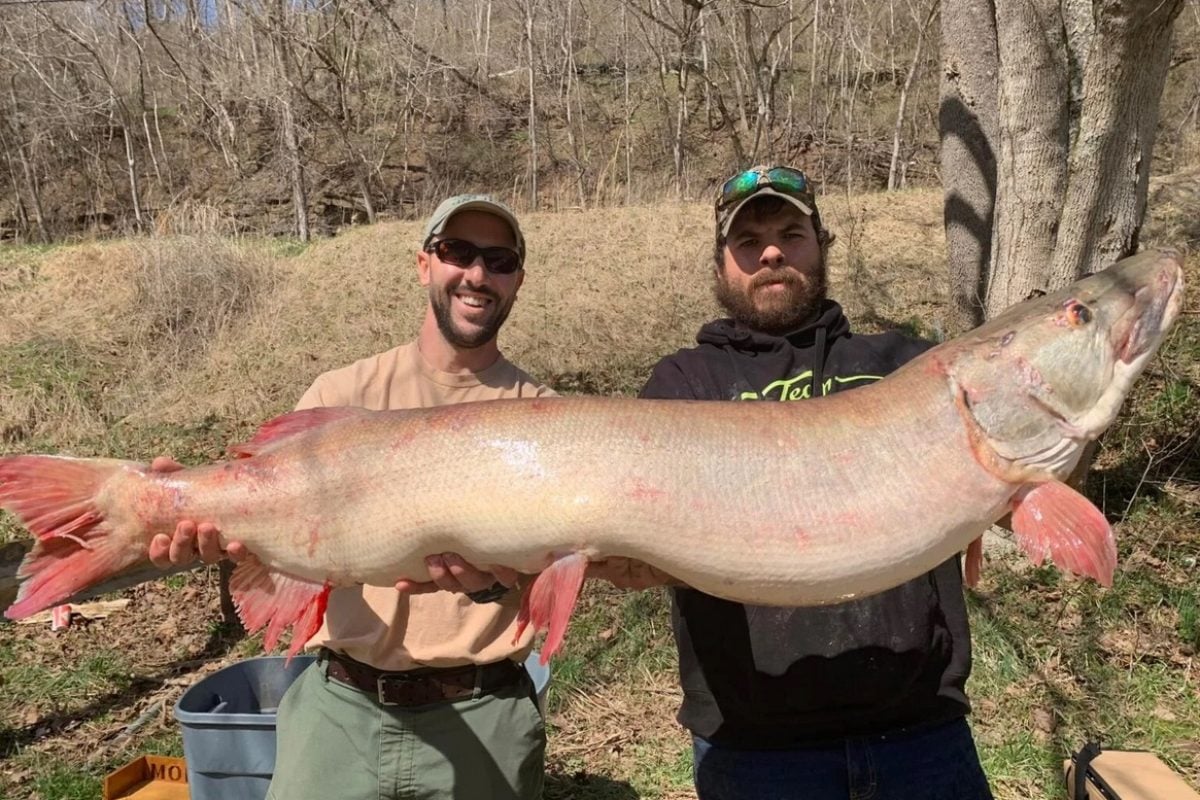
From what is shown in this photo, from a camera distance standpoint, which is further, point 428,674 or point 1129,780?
point 1129,780

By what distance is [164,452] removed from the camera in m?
8.63

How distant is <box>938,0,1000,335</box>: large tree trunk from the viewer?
6441 mm

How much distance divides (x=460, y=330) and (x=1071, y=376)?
191 centimetres

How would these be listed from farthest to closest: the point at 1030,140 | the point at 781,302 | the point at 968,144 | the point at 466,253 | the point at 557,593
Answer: the point at 968,144 → the point at 1030,140 → the point at 466,253 → the point at 781,302 → the point at 557,593

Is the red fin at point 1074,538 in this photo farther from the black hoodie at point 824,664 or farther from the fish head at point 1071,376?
the black hoodie at point 824,664

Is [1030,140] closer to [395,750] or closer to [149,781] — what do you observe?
[395,750]

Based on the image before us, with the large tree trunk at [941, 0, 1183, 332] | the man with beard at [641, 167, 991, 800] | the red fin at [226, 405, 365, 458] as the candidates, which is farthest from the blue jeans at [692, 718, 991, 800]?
the large tree trunk at [941, 0, 1183, 332]

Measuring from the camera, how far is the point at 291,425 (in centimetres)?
254

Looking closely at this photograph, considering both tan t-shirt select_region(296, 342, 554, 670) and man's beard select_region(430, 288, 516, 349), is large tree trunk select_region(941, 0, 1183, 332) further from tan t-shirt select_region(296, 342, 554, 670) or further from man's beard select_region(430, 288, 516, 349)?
tan t-shirt select_region(296, 342, 554, 670)

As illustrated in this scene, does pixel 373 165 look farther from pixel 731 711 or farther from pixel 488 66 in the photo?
pixel 731 711

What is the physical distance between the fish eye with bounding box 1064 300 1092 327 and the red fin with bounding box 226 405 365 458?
2005 mm

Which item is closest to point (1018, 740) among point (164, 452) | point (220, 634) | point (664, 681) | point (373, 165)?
point (664, 681)

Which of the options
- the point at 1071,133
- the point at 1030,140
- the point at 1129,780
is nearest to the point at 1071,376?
the point at 1129,780

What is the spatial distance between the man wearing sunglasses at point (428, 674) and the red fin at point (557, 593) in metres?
0.34
